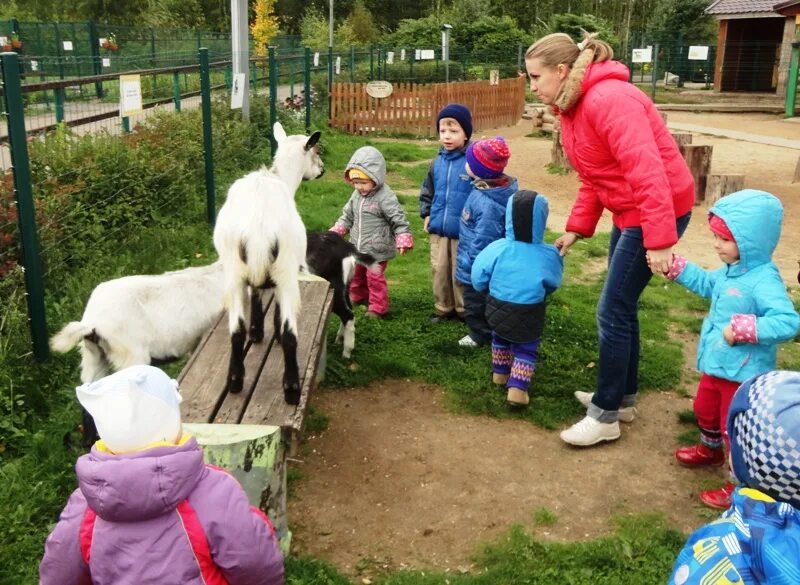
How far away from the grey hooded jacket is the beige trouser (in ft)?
1.06

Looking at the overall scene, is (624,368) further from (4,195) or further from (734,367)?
(4,195)

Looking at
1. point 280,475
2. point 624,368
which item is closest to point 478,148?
point 624,368

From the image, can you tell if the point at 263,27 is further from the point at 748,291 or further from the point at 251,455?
the point at 251,455

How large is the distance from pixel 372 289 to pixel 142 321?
8.40 feet

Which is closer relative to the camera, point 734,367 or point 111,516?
point 111,516

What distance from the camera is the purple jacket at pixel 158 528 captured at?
183 cm

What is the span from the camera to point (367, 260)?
568 centimetres

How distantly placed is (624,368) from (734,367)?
642mm

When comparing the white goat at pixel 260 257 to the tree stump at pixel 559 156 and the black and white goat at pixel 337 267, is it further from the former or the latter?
the tree stump at pixel 559 156

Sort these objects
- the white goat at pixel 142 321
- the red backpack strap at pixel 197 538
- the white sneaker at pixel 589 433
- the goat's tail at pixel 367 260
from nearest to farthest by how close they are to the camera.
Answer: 1. the red backpack strap at pixel 197 538
2. the white goat at pixel 142 321
3. the white sneaker at pixel 589 433
4. the goat's tail at pixel 367 260

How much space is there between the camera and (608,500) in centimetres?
384

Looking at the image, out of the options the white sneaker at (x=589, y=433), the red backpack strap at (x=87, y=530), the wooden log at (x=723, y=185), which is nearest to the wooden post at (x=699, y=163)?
the wooden log at (x=723, y=185)

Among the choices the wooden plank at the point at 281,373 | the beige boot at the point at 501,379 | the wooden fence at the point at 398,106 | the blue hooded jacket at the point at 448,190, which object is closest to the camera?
the wooden plank at the point at 281,373

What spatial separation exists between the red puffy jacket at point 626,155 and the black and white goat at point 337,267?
200 cm
